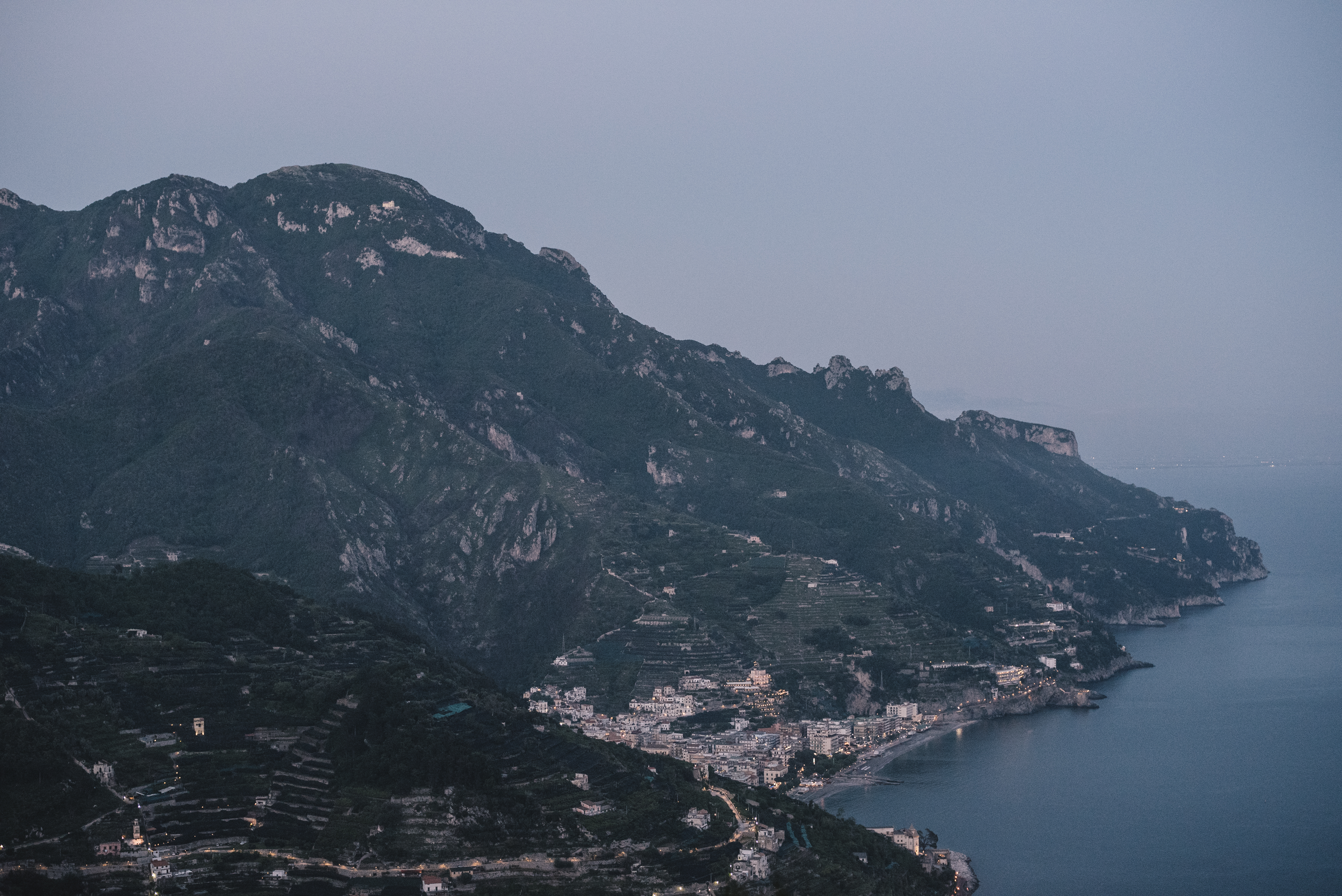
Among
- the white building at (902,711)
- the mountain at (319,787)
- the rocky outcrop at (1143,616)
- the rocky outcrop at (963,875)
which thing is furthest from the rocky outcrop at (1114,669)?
the mountain at (319,787)

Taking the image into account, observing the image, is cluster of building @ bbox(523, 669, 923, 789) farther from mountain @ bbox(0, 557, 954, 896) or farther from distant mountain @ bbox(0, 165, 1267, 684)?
distant mountain @ bbox(0, 165, 1267, 684)

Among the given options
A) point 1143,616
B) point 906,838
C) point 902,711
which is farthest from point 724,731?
point 1143,616

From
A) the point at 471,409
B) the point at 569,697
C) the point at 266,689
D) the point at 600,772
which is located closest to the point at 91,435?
the point at 471,409

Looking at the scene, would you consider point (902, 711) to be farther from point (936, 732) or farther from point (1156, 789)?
point (1156, 789)

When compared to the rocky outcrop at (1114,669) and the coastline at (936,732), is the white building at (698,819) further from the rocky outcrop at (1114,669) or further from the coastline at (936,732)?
the rocky outcrop at (1114,669)

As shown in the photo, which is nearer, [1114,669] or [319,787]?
[319,787]

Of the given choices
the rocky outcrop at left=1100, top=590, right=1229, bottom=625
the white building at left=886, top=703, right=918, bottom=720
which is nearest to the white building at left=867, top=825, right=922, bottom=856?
the white building at left=886, top=703, right=918, bottom=720
